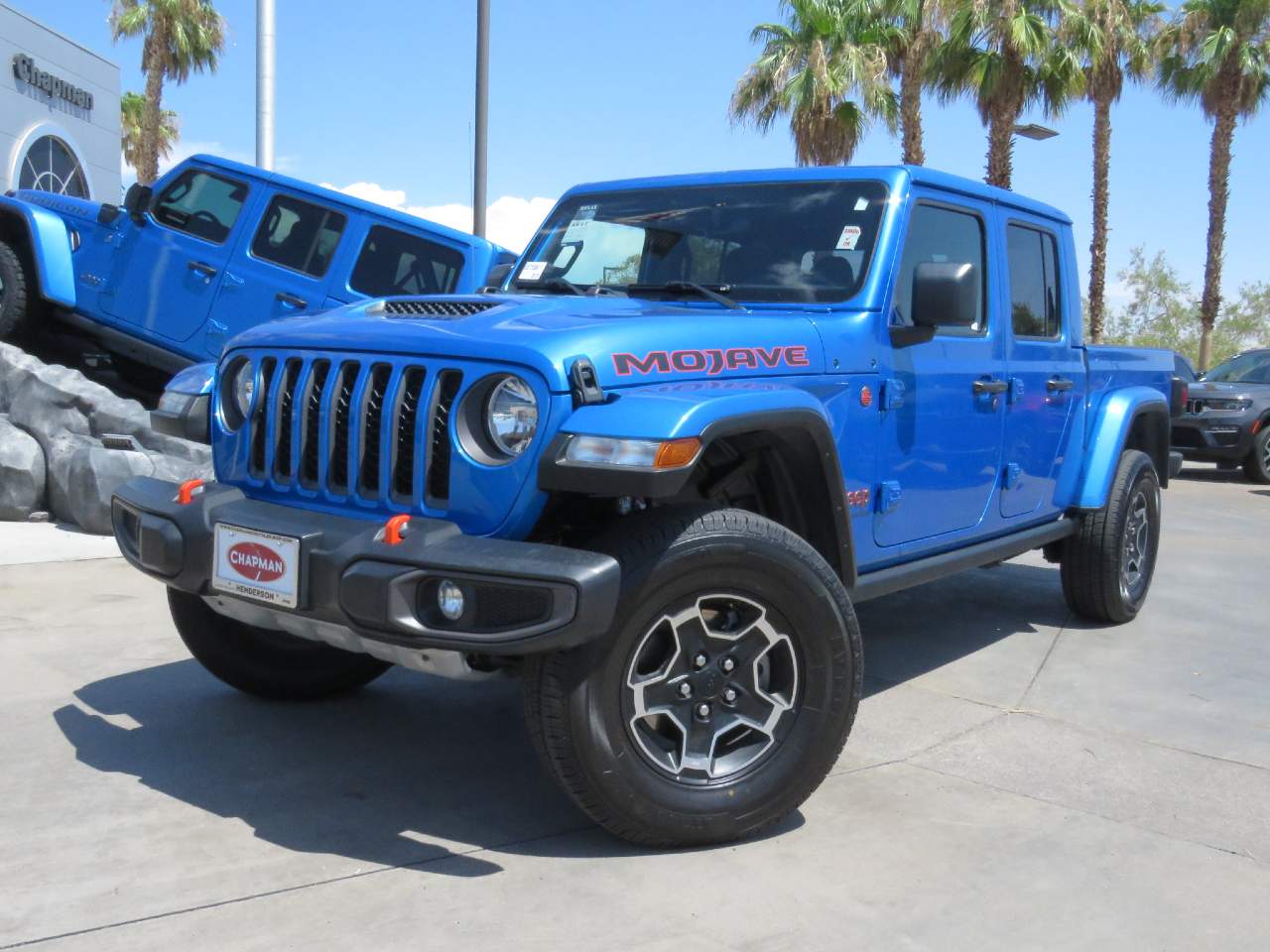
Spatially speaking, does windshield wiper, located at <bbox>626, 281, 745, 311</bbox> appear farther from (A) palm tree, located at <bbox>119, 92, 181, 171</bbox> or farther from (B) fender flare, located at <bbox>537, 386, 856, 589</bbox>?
(A) palm tree, located at <bbox>119, 92, 181, 171</bbox>

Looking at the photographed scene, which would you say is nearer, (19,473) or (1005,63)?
(19,473)

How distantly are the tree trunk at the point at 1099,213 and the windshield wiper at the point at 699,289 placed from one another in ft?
75.0

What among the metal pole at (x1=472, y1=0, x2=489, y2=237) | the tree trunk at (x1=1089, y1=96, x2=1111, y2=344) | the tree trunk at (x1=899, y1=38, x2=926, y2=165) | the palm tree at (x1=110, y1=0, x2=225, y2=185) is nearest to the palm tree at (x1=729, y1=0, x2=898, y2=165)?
the tree trunk at (x1=899, y1=38, x2=926, y2=165)

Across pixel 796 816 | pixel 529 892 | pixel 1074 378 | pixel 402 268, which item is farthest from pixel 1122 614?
pixel 402 268

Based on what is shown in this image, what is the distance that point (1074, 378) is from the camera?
18.1ft

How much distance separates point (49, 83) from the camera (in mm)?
19359

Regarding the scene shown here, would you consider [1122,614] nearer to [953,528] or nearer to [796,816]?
[953,528]

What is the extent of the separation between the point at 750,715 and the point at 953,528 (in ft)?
5.21

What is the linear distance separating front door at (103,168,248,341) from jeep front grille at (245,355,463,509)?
5.46m

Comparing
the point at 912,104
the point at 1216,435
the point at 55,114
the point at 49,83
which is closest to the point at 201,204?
the point at 1216,435

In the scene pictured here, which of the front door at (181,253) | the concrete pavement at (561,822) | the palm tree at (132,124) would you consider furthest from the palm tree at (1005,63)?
the palm tree at (132,124)

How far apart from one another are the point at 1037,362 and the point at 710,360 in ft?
7.58

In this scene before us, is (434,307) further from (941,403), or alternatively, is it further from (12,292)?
(12,292)

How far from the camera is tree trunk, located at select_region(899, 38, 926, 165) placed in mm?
A: 21141
